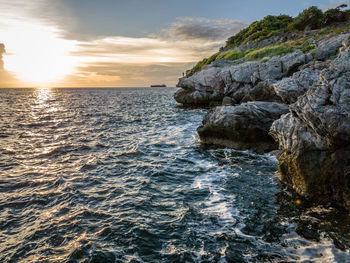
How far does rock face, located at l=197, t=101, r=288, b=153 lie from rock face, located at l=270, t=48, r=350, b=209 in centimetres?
537

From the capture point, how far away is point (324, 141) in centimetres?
911

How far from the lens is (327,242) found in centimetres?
684

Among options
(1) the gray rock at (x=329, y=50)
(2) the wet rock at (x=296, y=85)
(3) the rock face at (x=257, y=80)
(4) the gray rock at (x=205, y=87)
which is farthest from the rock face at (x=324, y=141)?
(4) the gray rock at (x=205, y=87)

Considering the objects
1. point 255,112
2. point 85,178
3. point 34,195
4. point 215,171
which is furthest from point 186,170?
point 34,195

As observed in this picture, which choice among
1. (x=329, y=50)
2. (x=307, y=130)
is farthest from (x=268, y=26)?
(x=307, y=130)

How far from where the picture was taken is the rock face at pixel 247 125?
632 inches

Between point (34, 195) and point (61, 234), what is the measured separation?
3.90m

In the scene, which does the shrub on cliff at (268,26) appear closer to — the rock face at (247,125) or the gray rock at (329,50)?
the gray rock at (329,50)

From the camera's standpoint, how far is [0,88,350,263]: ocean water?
690 centimetres

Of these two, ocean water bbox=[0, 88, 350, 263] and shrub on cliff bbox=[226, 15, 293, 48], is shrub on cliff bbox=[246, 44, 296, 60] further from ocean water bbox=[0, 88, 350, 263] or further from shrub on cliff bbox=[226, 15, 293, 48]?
ocean water bbox=[0, 88, 350, 263]

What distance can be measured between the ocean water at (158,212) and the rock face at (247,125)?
104 cm

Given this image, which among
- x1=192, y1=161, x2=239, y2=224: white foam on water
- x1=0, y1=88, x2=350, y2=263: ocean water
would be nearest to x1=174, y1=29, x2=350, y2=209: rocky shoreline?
x1=0, y1=88, x2=350, y2=263: ocean water

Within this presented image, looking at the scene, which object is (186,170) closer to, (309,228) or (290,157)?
(290,157)

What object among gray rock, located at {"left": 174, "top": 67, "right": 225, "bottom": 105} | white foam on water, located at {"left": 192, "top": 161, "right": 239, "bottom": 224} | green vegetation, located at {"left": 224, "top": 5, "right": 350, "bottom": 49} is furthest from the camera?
green vegetation, located at {"left": 224, "top": 5, "right": 350, "bottom": 49}
